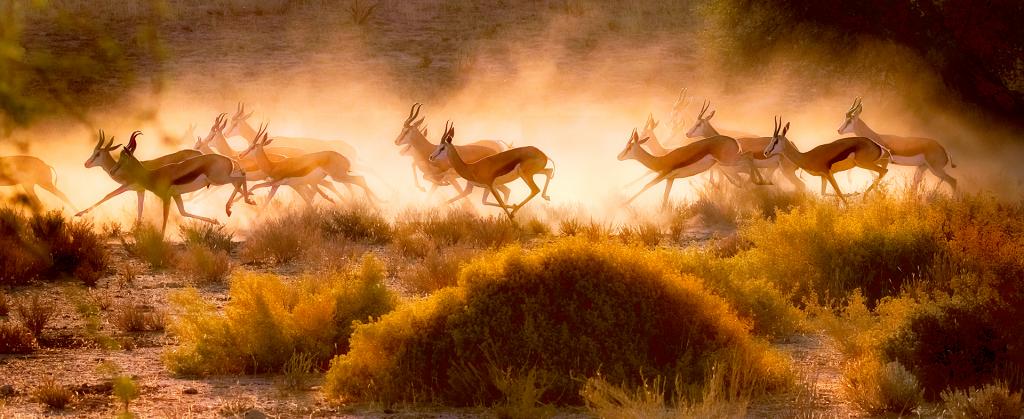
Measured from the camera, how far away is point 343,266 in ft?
Answer: 50.6

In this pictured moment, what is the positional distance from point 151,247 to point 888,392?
1005 centimetres

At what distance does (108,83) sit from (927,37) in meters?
22.0

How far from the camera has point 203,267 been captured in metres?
15.2

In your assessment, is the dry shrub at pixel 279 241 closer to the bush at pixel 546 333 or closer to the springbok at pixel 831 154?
the springbok at pixel 831 154

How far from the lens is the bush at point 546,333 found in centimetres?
896

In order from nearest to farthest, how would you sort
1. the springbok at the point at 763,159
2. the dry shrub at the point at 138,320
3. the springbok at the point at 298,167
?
the dry shrub at the point at 138,320
the springbok at the point at 298,167
the springbok at the point at 763,159

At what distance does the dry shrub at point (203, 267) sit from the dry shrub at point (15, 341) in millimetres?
3779

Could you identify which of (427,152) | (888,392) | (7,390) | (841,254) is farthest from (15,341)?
(427,152)

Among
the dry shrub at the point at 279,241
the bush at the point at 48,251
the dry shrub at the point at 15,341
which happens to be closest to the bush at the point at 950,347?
the dry shrub at the point at 15,341

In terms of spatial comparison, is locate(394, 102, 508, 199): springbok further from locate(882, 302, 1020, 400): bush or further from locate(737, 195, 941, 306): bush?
locate(882, 302, 1020, 400): bush

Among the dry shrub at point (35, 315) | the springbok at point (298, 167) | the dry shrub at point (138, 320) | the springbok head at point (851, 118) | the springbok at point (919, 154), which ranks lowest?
the dry shrub at point (138, 320)

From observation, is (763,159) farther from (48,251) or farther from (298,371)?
(298,371)

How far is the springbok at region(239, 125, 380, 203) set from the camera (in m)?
20.0

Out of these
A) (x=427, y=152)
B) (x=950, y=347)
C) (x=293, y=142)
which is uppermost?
(x=293, y=142)
